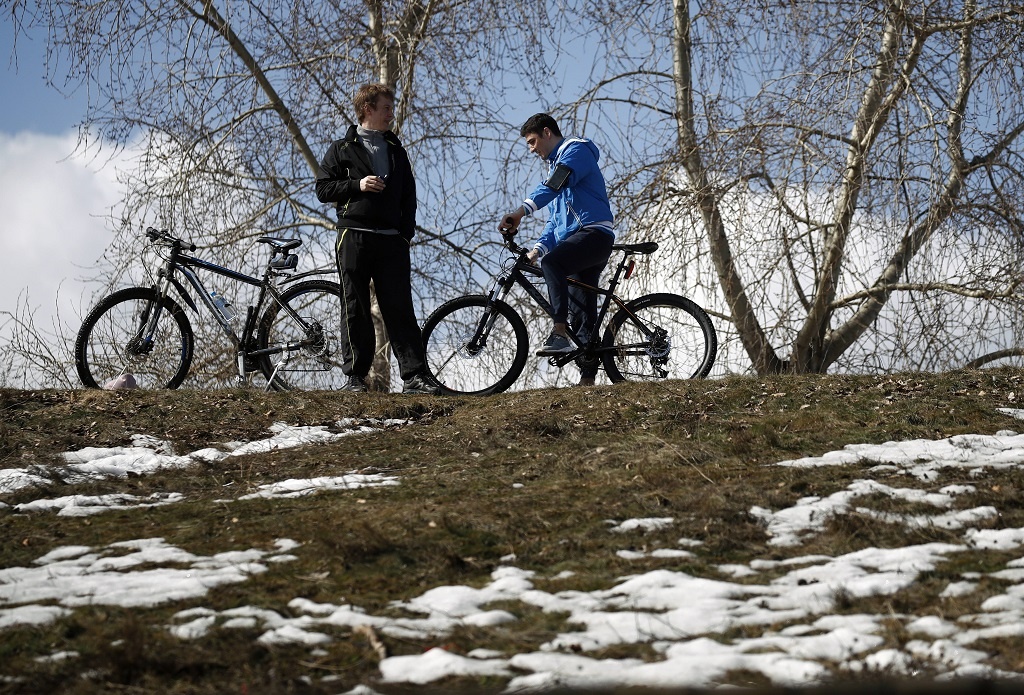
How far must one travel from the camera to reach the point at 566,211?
27.2 feet

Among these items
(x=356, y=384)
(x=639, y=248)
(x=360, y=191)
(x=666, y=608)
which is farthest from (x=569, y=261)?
(x=666, y=608)

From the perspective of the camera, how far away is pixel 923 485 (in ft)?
17.2

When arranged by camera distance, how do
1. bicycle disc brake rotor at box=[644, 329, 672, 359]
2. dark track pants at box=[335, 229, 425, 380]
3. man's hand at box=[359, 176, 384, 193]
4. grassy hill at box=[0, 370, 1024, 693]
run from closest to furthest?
grassy hill at box=[0, 370, 1024, 693] < man's hand at box=[359, 176, 384, 193] < dark track pants at box=[335, 229, 425, 380] < bicycle disc brake rotor at box=[644, 329, 672, 359]

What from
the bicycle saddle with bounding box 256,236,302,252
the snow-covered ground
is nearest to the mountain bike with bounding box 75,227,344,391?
the bicycle saddle with bounding box 256,236,302,252

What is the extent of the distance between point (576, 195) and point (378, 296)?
5.47 ft

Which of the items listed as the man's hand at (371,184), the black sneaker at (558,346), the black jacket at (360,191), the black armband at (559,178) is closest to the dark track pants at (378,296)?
the black jacket at (360,191)

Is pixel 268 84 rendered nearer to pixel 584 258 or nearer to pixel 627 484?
pixel 584 258

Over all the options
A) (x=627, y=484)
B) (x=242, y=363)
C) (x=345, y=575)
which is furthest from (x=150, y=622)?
(x=242, y=363)

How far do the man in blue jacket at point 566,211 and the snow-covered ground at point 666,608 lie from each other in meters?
3.41

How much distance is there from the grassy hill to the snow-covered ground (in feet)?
0.26

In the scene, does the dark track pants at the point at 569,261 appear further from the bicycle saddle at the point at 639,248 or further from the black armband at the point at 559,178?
the black armband at the point at 559,178

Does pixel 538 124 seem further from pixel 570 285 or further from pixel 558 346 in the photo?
pixel 558 346

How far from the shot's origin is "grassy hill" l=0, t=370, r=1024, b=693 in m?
3.49

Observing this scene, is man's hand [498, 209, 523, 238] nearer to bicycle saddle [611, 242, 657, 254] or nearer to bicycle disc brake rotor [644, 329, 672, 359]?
bicycle saddle [611, 242, 657, 254]
